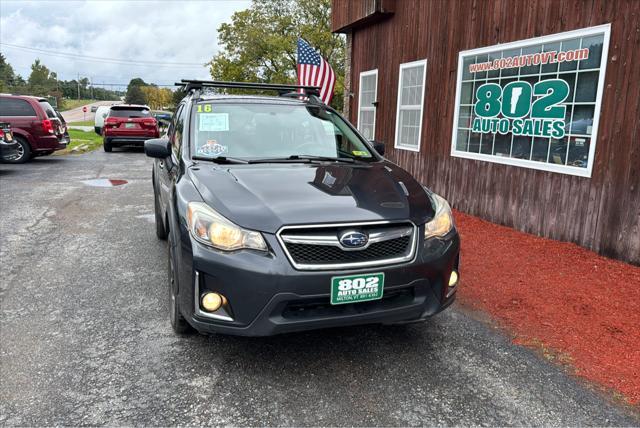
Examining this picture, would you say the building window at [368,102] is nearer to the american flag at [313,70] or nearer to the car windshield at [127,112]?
the american flag at [313,70]

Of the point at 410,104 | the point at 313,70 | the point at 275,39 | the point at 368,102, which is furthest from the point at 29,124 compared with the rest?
the point at 275,39

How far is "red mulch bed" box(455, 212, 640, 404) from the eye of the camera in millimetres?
3324

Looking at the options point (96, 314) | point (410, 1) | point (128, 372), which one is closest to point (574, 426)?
point (128, 372)

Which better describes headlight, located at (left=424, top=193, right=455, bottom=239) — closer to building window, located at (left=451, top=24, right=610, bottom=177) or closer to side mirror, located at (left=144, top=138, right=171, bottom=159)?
side mirror, located at (left=144, top=138, right=171, bottom=159)

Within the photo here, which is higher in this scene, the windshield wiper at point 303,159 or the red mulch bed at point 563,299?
the windshield wiper at point 303,159

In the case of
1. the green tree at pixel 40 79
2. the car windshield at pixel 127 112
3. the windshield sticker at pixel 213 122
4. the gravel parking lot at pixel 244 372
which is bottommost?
the gravel parking lot at pixel 244 372

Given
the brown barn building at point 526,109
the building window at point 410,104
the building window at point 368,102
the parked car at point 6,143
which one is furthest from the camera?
the parked car at point 6,143

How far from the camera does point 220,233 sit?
276cm

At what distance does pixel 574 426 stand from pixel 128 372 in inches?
101

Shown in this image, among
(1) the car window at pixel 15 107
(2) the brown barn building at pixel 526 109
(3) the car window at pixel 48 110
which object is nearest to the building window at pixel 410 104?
(2) the brown barn building at pixel 526 109

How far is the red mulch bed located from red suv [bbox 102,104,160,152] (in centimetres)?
1456

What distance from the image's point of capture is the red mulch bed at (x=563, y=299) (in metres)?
3.32

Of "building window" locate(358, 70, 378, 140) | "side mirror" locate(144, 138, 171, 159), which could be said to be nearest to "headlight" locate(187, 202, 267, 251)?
"side mirror" locate(144, 138, 171, 159)

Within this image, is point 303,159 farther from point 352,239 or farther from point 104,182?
point 104,182
